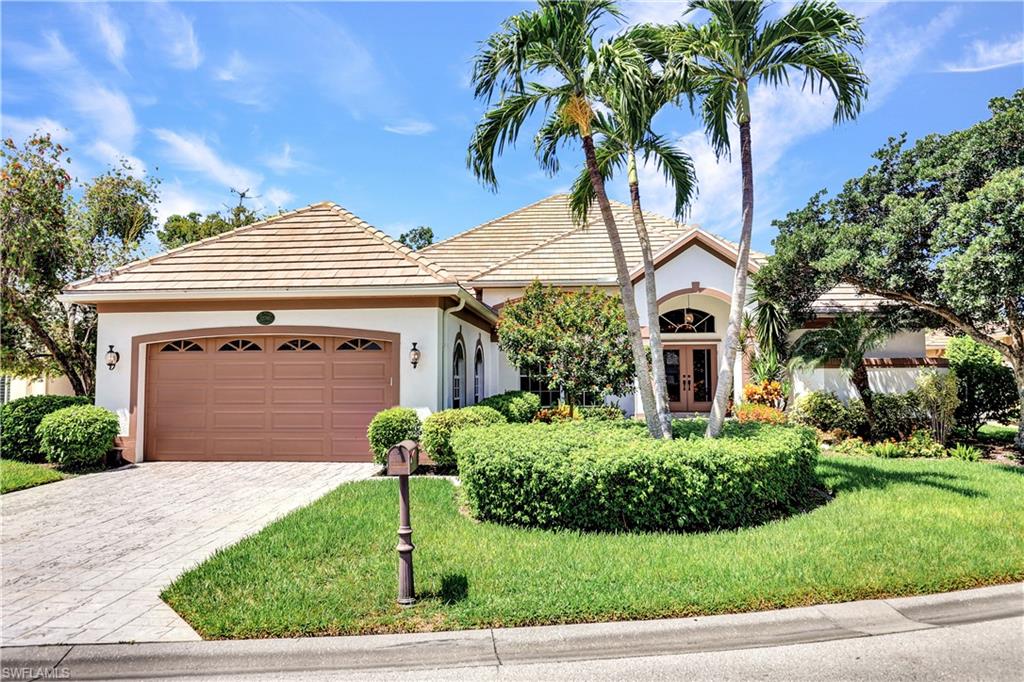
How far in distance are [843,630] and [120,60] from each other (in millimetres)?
13956

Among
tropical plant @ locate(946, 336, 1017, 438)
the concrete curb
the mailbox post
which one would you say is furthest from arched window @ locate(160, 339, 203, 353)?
tropical plant @ locate(946, 336, 1017, 438)

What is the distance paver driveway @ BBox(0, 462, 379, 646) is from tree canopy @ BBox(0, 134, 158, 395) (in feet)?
18.7

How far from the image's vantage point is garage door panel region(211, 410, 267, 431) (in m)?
11.5

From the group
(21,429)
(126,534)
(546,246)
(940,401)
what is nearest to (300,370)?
(126,534)

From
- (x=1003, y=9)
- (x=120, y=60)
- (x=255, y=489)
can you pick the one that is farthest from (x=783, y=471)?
(x=120, y=60)

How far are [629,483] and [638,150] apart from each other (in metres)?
5.70

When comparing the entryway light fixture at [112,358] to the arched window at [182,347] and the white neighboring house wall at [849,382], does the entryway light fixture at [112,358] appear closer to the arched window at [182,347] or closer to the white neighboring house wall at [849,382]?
the arched window at [182,347]

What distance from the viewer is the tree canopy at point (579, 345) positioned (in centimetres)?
1088

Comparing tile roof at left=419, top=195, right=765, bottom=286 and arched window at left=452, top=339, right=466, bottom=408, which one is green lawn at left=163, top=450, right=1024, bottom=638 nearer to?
arched window at left=452, top=339, right=466, bottom=408

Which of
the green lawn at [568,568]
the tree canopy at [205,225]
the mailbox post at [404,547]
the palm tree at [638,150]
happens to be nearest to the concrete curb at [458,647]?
the green lawn at [568,568]

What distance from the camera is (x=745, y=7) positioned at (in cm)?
773

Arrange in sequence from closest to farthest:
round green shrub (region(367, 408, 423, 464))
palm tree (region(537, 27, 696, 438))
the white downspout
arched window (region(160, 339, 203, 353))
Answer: palm tree (region(537, 27, 696, 438)), round green shrub (region(367, 408, 423, 464)), the white downspout, arched window (region(160, 339, 203, 353))

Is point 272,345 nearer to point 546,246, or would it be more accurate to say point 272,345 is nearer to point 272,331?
point 272,331

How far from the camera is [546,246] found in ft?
59.9
